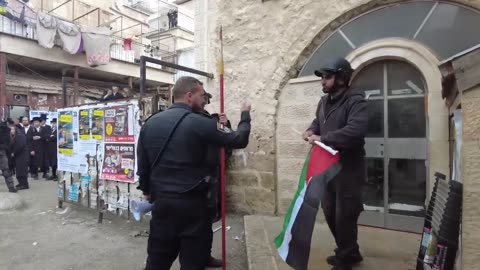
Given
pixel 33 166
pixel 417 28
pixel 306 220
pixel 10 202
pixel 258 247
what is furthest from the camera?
pixel 33 166

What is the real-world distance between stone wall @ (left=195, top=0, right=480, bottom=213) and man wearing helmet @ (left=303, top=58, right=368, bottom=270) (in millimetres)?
2085

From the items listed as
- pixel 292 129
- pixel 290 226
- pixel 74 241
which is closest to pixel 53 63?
pixel 74 241

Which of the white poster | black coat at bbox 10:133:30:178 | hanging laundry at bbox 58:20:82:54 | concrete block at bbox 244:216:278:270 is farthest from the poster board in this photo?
hanging laundry at bbox 58:20:82:54

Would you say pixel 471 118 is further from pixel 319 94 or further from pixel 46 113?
pixel 46 113

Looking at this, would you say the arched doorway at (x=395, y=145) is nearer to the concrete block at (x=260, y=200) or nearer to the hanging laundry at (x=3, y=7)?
the concrete block at (x=260, y=200)

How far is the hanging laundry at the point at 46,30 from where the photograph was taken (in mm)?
14875

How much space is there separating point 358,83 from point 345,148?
2.32m

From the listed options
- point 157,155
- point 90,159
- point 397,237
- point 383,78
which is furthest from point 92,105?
point 397,237

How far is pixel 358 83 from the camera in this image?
478 centimetres

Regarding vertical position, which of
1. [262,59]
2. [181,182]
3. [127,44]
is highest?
[127,44]

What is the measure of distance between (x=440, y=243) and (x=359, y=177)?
2.58 feet

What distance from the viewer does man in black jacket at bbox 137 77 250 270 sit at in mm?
2479

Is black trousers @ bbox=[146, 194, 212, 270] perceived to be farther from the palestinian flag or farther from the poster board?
the poster board

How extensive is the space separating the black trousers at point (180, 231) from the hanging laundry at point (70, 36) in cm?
1553
